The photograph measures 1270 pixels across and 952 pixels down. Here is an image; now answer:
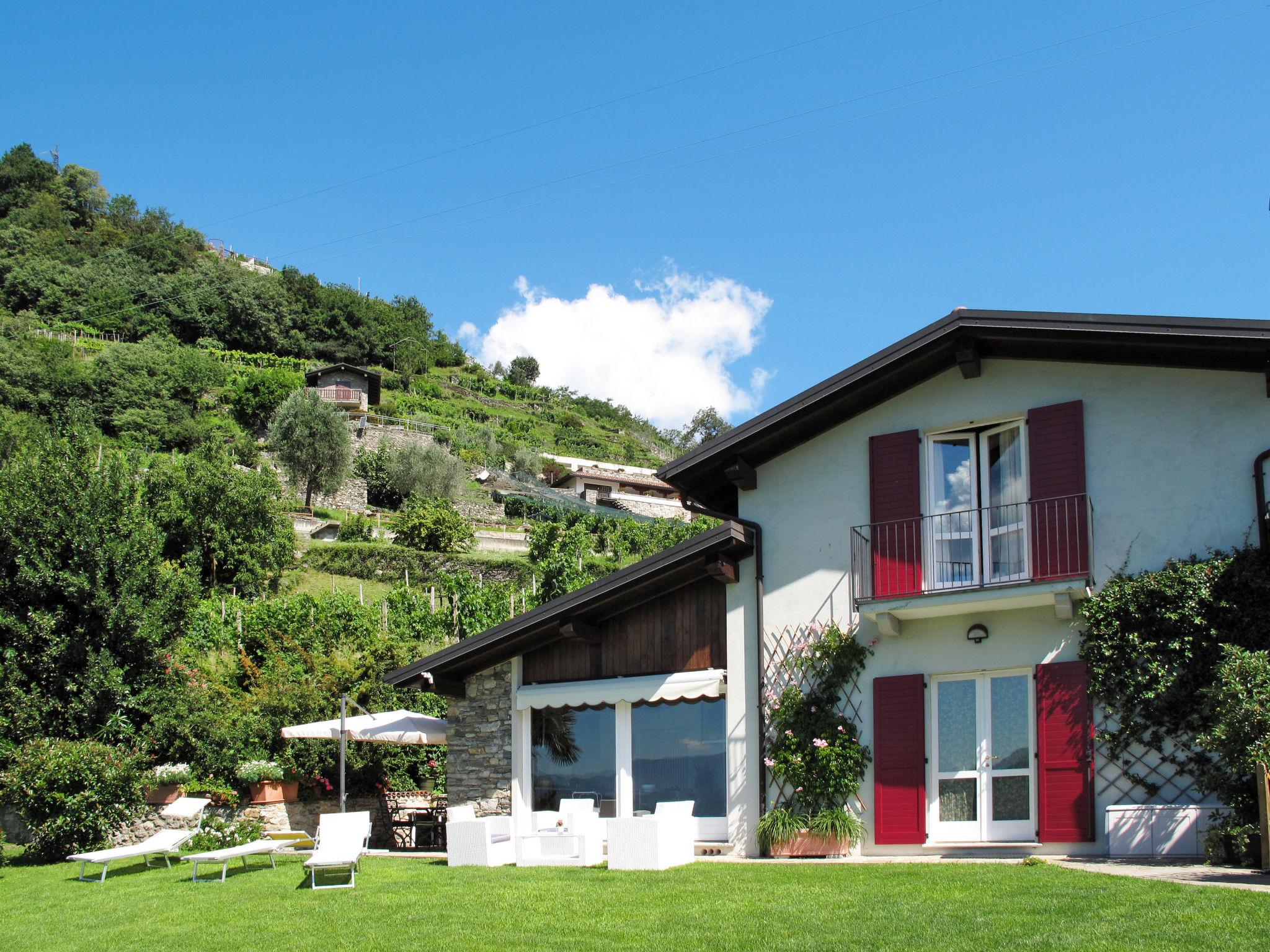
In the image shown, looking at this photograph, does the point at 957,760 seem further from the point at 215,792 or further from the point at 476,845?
the point at 215,792

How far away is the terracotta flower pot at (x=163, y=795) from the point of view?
18.6m

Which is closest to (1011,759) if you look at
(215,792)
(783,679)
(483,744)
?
(783,679)

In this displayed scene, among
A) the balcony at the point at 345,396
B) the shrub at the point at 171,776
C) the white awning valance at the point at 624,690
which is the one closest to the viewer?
the white awning valance at the point at 624,690

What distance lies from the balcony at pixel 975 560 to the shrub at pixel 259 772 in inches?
398

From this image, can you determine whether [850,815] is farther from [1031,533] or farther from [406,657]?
[406,657]

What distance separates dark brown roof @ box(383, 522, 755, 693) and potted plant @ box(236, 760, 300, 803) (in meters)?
3.19

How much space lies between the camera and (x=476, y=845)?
1373 cm

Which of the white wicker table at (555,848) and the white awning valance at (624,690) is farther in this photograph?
the white awning valance at (624,690)

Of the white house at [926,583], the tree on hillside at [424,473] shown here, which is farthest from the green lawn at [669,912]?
the tree on hillside at [424,473]

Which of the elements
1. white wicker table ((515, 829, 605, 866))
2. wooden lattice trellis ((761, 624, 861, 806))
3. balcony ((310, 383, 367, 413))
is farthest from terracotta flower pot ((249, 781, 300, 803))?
balcony ((310, 383, 367, 413))

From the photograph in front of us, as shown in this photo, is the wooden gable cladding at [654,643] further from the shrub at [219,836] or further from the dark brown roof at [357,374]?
the dark brown roof at [357,374]

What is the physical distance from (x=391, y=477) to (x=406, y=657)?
42178mm

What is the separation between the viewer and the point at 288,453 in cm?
6062

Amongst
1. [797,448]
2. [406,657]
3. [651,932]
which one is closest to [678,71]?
[797,448]
